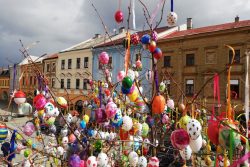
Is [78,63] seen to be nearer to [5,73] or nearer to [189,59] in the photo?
Result: [189,59]

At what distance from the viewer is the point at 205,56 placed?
1847 centimetres

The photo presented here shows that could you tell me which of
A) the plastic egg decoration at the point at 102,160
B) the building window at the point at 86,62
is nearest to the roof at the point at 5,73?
the building window at the point at 86,62

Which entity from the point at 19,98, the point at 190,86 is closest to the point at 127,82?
the point at 19,98

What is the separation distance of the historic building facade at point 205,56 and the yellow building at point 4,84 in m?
34.4

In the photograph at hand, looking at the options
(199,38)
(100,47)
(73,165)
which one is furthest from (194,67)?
(73,165)

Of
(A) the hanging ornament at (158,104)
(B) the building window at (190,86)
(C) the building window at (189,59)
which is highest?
(C) the building window at (189,59)

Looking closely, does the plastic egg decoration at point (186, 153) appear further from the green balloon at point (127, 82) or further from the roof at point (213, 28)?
the roof at point (213, 28)

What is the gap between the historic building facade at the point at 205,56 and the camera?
16578mm

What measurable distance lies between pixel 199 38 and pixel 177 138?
1709cm

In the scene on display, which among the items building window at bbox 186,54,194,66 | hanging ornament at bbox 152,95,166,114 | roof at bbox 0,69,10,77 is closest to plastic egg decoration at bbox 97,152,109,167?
hanging ornament at bbox 152,95,166,114

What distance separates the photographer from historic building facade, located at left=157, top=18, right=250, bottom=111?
16578 millimetres

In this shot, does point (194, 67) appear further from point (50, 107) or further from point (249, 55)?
point (249, 55)

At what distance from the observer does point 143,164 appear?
12.2 feet

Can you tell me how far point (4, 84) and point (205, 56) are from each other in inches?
1538
